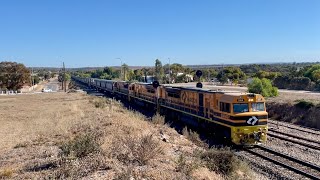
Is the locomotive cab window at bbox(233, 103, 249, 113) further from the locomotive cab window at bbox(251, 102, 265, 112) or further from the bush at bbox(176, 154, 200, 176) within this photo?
the bush at bbox(176, 154, 200, 176)

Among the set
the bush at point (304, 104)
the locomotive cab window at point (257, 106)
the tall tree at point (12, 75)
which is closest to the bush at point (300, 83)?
the bush at point (304, 104)

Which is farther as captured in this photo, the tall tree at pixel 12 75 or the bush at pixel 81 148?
the tall tree at pixel 12 75

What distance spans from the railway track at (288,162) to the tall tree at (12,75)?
9066 cm

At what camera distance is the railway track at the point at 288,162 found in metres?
15.0

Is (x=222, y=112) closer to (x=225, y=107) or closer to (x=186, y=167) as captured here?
(x=225, y=107)

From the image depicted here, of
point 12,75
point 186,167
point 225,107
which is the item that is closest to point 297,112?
point 225,107

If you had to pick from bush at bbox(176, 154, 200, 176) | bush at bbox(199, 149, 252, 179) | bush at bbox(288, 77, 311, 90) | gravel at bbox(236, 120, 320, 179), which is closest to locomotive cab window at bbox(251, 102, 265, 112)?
gravel at bbox(236, 120, 320, 179)

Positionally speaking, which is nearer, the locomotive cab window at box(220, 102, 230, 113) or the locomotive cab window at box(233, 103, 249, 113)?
the locomotive cab window at box(233, 103, 249, 113)

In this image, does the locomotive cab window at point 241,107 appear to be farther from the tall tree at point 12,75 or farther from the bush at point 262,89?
the tall tree at point 12,75

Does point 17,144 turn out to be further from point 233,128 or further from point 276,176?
point 276,176

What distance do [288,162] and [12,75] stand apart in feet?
314

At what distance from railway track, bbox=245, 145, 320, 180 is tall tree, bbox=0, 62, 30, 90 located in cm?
9066

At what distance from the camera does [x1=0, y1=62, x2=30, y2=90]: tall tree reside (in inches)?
3816

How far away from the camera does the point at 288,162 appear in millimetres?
16891
